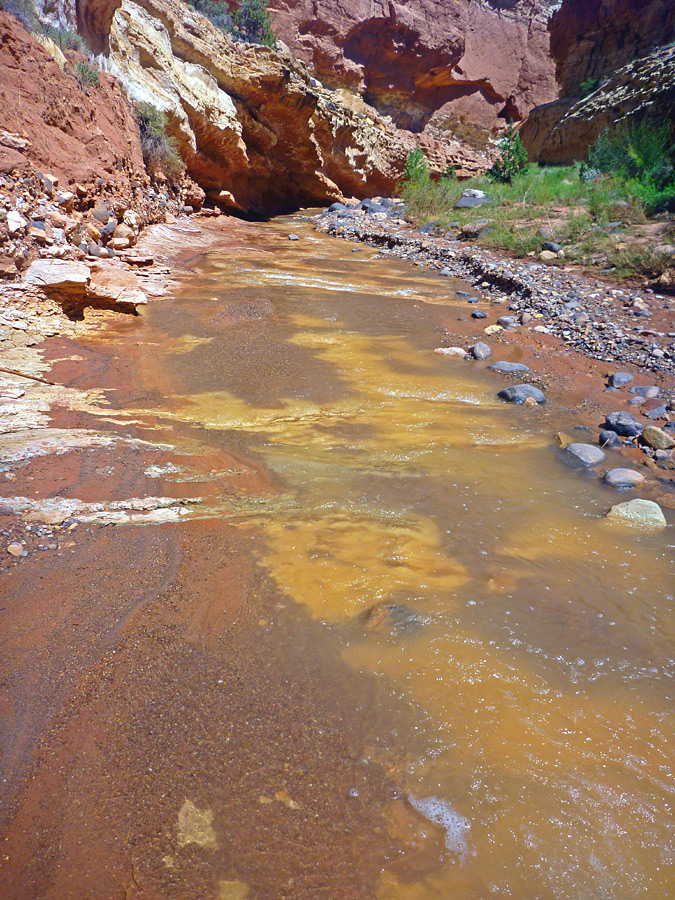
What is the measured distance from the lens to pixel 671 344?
5.19 meters

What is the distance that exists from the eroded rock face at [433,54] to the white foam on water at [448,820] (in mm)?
30690

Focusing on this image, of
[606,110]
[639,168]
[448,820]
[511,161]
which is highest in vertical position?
[606,110]

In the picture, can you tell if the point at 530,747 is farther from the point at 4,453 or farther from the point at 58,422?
the point at 58,422

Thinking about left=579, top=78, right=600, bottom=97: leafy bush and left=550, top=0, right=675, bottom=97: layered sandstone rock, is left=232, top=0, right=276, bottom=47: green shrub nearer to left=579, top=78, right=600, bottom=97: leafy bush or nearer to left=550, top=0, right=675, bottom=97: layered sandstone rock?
left=579, top=78, right=600, bottom=97: leafy bush

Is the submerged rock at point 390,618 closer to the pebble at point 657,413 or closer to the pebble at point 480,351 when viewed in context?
the pebble at point 657,413

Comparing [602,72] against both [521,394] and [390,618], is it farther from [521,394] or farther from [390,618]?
[390,618]

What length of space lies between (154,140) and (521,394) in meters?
10.4

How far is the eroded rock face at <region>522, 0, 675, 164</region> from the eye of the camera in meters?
14.2

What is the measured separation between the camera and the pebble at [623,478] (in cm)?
321

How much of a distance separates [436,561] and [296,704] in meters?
0.97

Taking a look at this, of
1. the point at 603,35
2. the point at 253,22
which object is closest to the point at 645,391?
the point at 603,35

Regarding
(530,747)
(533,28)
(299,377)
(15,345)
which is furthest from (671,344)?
(533,28)

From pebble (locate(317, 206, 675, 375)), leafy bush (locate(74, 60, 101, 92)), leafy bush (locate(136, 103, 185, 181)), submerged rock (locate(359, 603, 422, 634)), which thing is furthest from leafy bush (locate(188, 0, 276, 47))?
submerged rock (locate(359, 603, 422, 634))

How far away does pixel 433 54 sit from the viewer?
1088 inches
